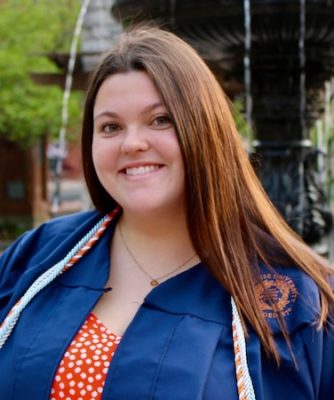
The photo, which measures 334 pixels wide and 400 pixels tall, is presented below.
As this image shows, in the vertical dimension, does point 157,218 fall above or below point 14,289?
above

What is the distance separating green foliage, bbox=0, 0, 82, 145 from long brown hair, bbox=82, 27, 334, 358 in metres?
9.65

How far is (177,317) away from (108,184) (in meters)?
0.44

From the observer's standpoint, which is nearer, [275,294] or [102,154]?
[275,294]

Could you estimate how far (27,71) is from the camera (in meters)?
11.3

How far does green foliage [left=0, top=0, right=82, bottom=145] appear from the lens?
1165cm

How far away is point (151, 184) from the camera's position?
6.45 feet

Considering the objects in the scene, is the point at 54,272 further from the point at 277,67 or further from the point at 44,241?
the point at 277,67

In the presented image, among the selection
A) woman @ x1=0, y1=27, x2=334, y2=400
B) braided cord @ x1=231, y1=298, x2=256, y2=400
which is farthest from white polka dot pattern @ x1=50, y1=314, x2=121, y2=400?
braided cord @ x1=231, y1=298, x2=256, y2=400

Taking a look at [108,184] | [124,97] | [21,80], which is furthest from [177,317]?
[21,80]

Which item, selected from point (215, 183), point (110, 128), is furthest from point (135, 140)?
point (215, 183)

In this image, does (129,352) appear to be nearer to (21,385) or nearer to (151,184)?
(21,385)

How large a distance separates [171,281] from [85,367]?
33cm

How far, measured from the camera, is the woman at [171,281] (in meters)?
1.82

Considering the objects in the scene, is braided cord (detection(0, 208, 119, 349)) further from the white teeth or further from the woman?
the white teeth
